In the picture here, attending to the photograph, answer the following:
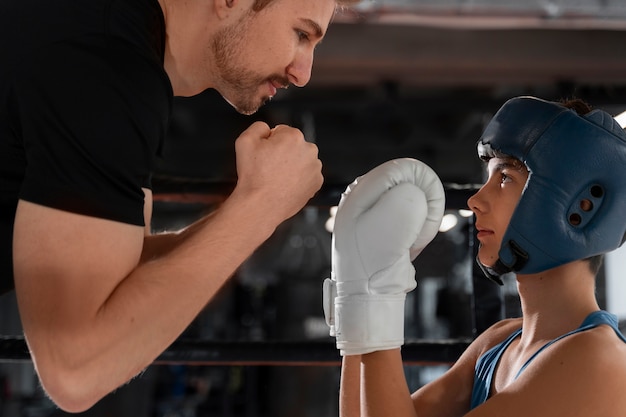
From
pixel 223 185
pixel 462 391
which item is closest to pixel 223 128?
pixel 223 185

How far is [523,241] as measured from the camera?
1.46 metres

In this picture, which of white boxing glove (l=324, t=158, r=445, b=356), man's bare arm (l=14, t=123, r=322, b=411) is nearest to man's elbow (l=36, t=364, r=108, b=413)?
man's bare arm (l=14, t=123, r=322, b=411)

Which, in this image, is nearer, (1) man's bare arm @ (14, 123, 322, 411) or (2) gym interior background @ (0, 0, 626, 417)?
(1) man's bare arm @ (14, 123, 322, 411)

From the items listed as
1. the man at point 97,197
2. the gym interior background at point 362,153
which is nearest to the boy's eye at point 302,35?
the man at point 97,197

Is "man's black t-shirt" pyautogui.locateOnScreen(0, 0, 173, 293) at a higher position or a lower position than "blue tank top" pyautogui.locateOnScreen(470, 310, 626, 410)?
higher

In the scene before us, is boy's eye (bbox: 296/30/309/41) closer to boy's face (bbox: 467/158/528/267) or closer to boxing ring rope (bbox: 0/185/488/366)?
boy's face (bbox: 467/158/528/267)

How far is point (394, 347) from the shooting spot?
1459 millimetres

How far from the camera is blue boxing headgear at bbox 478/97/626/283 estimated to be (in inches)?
56.4

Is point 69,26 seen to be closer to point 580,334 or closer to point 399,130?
point 580,334

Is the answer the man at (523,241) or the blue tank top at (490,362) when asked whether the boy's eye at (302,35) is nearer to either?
the man at (523,241)

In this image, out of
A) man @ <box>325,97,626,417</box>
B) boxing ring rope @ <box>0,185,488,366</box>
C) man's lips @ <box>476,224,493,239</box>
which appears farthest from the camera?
boxing ring rope @ <box>0,185,488,366</box>

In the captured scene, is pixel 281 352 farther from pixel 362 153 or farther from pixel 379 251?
pixel 362 153

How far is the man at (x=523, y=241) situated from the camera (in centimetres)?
143

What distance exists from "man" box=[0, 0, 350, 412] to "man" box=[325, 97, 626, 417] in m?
0.22
